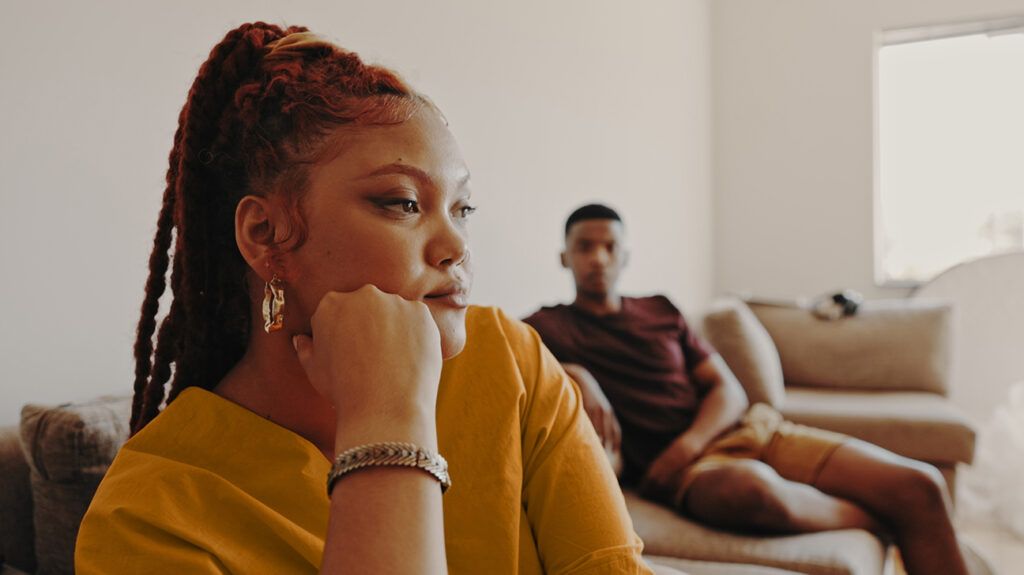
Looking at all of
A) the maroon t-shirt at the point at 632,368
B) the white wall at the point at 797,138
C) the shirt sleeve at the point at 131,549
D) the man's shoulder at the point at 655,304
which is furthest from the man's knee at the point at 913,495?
the white wall at the point at 797,138

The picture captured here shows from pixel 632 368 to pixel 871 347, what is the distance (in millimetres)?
1786

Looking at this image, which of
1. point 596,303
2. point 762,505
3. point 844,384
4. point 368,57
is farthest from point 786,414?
point 368,57

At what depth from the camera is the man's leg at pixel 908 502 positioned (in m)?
1.99

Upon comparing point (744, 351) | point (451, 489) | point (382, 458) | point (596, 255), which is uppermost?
point (596, 255)

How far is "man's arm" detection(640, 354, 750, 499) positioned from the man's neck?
40cm

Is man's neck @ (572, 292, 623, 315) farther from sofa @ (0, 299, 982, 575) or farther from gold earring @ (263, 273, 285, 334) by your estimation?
gold earring @ (263, 273, 285, 334)

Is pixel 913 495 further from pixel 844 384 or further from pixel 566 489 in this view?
pixel 844 384

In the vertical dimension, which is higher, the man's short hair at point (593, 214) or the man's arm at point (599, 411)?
the man's short hair at point (593, 214)

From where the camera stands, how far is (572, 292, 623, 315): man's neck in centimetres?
253

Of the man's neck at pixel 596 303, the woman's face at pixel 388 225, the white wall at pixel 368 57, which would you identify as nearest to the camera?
the woman's face at pixel 388 225

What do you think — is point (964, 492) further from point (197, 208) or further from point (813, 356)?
point (197, 208)

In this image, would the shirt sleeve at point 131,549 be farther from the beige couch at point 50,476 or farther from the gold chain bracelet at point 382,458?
the beige couch at point 50,476

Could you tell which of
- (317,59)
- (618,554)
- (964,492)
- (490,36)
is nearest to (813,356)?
(964,492)

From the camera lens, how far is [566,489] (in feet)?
3.38
